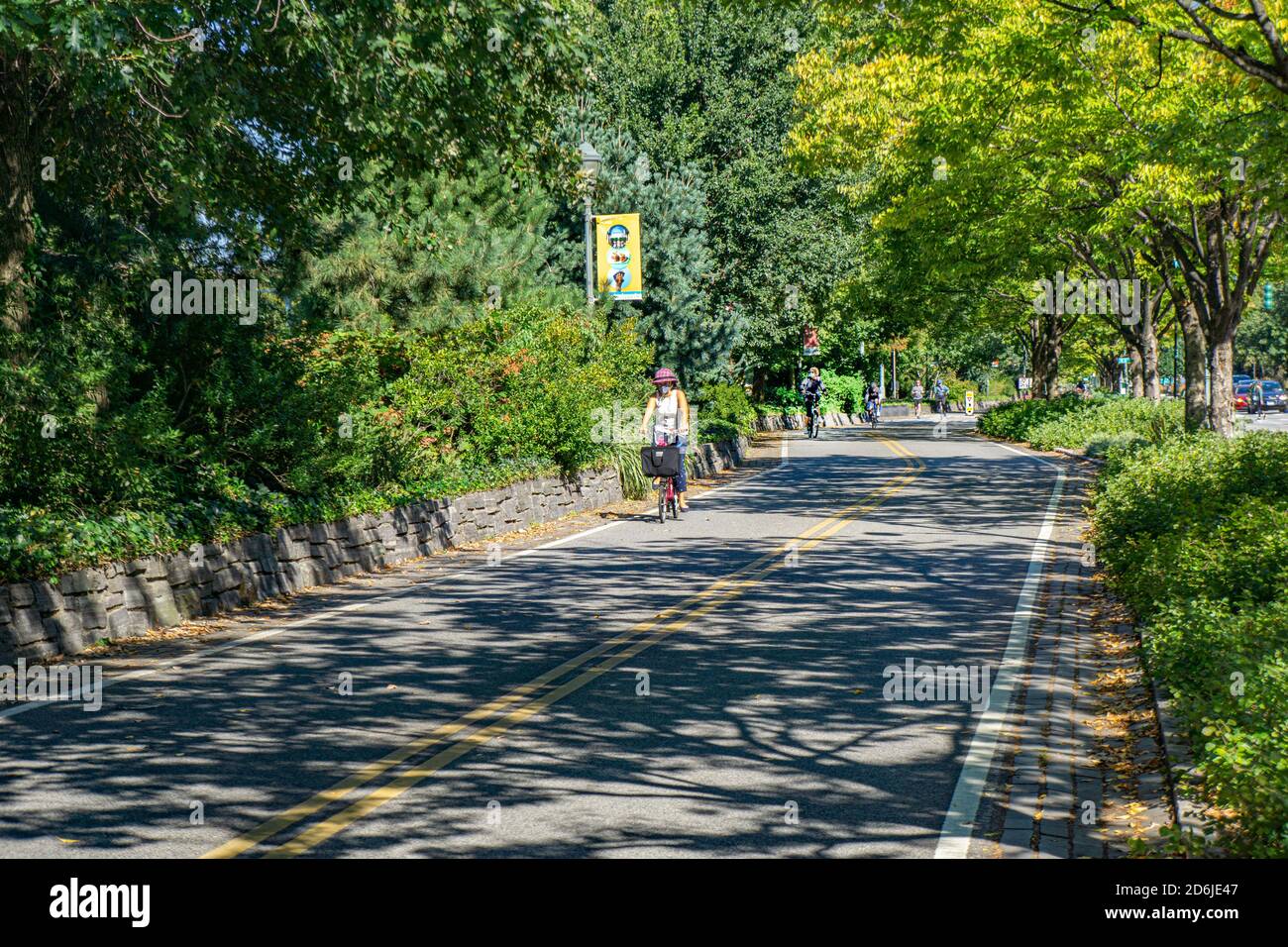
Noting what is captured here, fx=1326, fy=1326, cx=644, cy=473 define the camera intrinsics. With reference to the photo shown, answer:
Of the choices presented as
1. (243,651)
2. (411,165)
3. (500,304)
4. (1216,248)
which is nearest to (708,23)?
(500,304)

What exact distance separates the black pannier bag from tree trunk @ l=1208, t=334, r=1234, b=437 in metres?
10.6

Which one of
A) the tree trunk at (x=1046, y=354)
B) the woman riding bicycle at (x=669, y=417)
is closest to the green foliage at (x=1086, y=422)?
the tree trunk at (x=1046, y=354)

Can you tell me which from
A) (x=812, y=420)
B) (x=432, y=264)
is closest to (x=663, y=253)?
(x=432, y=264)

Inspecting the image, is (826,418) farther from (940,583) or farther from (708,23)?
(940,583)

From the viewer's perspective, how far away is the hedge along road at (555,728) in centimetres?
579

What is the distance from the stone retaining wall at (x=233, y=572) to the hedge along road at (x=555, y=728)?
90 centimetres

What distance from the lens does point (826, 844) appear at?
5.59 meters

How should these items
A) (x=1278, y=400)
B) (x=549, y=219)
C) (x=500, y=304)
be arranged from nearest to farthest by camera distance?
(x=500, y=304) → (x=549, y=219) → (x=1278, y=400)

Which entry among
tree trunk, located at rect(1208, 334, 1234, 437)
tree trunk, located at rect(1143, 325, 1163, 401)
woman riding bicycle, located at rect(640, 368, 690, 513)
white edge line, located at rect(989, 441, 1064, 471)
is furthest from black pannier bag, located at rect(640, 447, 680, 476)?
tree trunk, located at rect(1143, 325, 1163, 401)

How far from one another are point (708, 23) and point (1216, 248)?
2122cm

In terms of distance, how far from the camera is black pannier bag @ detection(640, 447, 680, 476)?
63.0ft

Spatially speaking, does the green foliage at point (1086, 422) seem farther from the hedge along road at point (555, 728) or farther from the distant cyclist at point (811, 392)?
the hedge along road at point (555, 728)

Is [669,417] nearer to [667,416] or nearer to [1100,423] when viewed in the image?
[667,416]

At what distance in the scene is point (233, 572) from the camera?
12.7m
